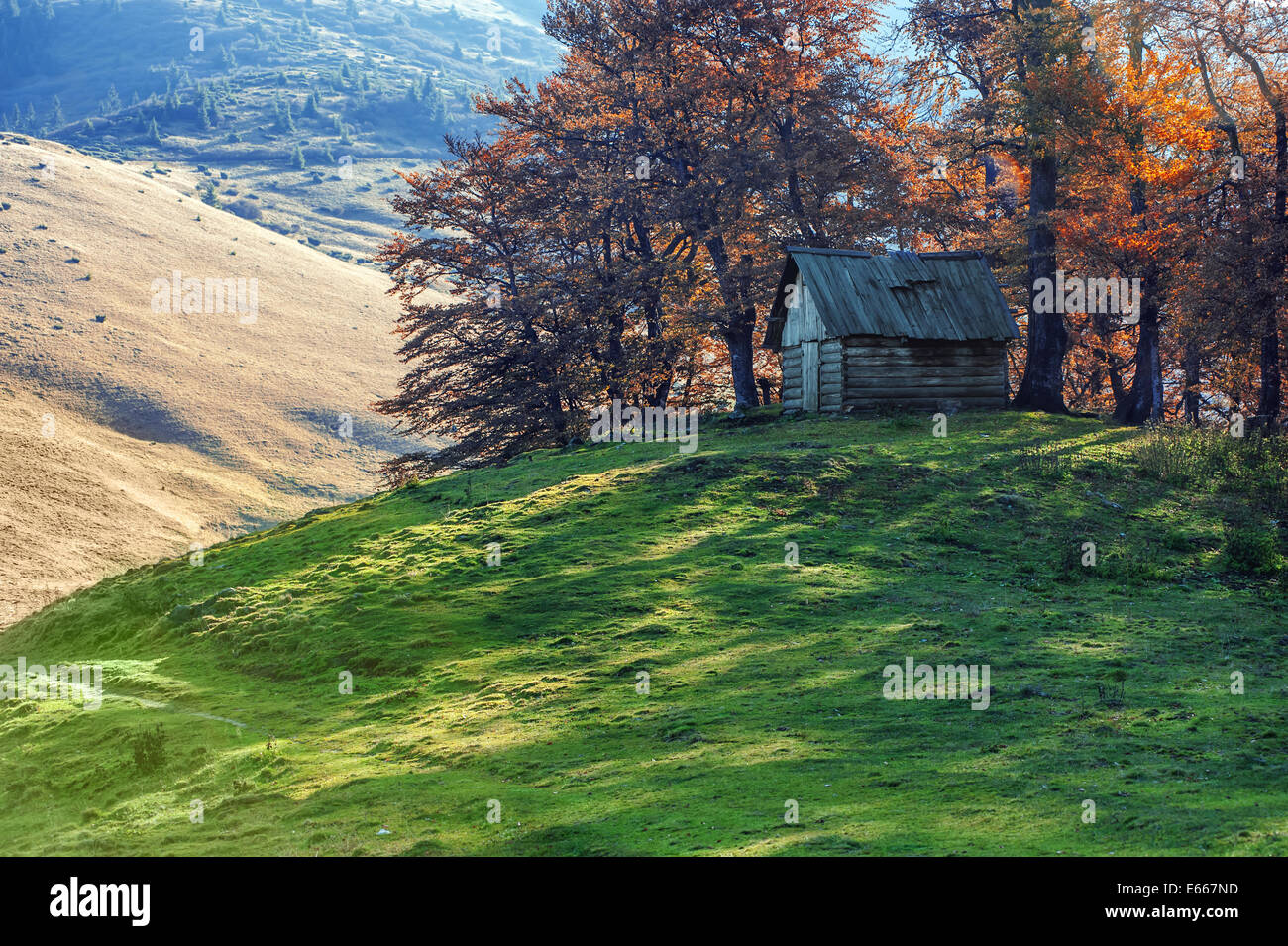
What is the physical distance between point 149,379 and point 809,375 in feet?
202

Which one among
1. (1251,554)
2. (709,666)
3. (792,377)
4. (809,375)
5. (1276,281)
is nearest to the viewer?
(709,666)

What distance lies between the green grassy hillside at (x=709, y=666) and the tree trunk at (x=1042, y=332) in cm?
701

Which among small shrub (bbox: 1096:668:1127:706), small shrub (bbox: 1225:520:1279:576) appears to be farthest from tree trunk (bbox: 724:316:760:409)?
small shrub (bbox: 1096:668:1127:706)

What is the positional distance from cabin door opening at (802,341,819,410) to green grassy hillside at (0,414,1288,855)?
6.10 meters

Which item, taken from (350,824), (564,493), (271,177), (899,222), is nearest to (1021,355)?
(899,222)

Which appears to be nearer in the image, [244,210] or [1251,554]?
[1251,554]

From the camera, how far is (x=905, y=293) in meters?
32.3

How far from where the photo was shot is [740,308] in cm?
3553

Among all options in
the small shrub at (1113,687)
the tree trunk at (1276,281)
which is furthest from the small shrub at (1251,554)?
the tree trunk at (1276,281)

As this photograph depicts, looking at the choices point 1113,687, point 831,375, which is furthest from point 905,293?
point 1113,687

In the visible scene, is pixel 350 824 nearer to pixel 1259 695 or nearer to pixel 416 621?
pixel 416 621

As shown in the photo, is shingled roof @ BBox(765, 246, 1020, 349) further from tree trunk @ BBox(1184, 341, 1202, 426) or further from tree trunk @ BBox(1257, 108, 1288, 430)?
tree trunk @ BBox(1257, 108, 1288, 430)

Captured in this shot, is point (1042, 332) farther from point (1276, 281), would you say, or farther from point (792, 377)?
point (792, 377)

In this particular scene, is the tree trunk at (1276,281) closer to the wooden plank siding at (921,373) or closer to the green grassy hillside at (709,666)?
the green grassy hillside at (709,666)
